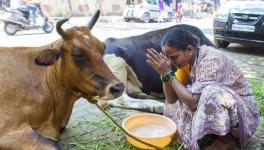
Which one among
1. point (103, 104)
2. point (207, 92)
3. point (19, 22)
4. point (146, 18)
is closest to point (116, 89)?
point (207, 92)

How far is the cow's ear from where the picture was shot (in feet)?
→ 10.1

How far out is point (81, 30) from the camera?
325 centimetres

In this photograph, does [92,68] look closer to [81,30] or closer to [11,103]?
[81,30]

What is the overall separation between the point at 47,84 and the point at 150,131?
1.19 meters

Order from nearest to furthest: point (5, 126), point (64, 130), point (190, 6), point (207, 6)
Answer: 1. point (5, 126)
2. point (64, 130)
3. point (190, 6)
4. point (207, 6)

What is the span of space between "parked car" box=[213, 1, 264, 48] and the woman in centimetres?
565

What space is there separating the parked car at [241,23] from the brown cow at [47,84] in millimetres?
6269

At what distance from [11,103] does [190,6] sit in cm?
2352

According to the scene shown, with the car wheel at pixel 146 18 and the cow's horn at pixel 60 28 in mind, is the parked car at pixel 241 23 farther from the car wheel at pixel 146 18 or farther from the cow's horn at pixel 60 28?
the car wheel at pixel 146 18

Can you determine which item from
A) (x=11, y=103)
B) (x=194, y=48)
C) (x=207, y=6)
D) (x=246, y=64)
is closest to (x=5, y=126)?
(x=11, y=103)

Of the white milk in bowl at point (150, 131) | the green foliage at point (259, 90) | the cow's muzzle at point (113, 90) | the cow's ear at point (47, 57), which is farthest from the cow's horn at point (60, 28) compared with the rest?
the green foliage at point (259, 90)

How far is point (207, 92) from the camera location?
3031mm

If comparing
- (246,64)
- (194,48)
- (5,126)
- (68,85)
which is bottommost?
(246,64)

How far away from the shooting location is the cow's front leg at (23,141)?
2957 millimetres
